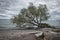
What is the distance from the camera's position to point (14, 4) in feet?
7.62

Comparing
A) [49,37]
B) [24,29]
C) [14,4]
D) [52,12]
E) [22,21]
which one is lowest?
[49,37]

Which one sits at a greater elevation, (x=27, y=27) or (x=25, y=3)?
(x=25, y=3)

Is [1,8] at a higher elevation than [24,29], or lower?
higher

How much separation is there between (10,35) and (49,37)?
817 millimetres

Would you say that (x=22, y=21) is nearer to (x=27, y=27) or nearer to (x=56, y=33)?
(x=27, y=27)

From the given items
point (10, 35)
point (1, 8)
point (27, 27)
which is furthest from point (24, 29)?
point (1, 8)

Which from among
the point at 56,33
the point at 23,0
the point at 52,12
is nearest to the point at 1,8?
the point at 23,0

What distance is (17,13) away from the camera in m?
2.27

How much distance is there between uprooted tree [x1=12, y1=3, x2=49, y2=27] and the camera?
228cm

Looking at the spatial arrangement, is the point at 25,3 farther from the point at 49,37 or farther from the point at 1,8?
the point at 49,37

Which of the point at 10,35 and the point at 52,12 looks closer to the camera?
the point at 10,35

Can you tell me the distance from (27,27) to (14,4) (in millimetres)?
571

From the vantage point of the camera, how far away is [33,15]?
230 centimetres

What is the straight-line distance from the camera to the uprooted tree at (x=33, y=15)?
2277 millimetres
